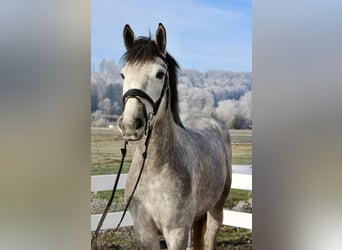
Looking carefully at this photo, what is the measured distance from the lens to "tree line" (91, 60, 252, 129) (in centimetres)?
152

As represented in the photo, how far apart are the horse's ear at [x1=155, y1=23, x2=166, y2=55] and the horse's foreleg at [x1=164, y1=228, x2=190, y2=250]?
648mm

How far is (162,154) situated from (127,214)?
245 millimetres

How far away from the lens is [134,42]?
5.12ft

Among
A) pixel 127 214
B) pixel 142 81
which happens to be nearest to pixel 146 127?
pixel 142 81

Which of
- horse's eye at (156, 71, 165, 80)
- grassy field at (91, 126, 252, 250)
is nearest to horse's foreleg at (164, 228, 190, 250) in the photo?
grassy field at (91, 126, 252, 250)

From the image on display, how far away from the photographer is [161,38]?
1.59 m

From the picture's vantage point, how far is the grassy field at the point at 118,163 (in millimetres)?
1478

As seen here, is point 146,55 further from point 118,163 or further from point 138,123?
point 118,163

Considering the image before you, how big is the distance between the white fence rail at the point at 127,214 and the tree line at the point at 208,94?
0.20m

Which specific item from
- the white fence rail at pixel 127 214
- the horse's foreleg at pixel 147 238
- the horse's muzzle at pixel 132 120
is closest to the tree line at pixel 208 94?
the horse's muzzle at pixel 132 120

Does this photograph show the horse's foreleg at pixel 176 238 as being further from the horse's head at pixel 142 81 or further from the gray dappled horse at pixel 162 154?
the horse's head at pixel 142 81
